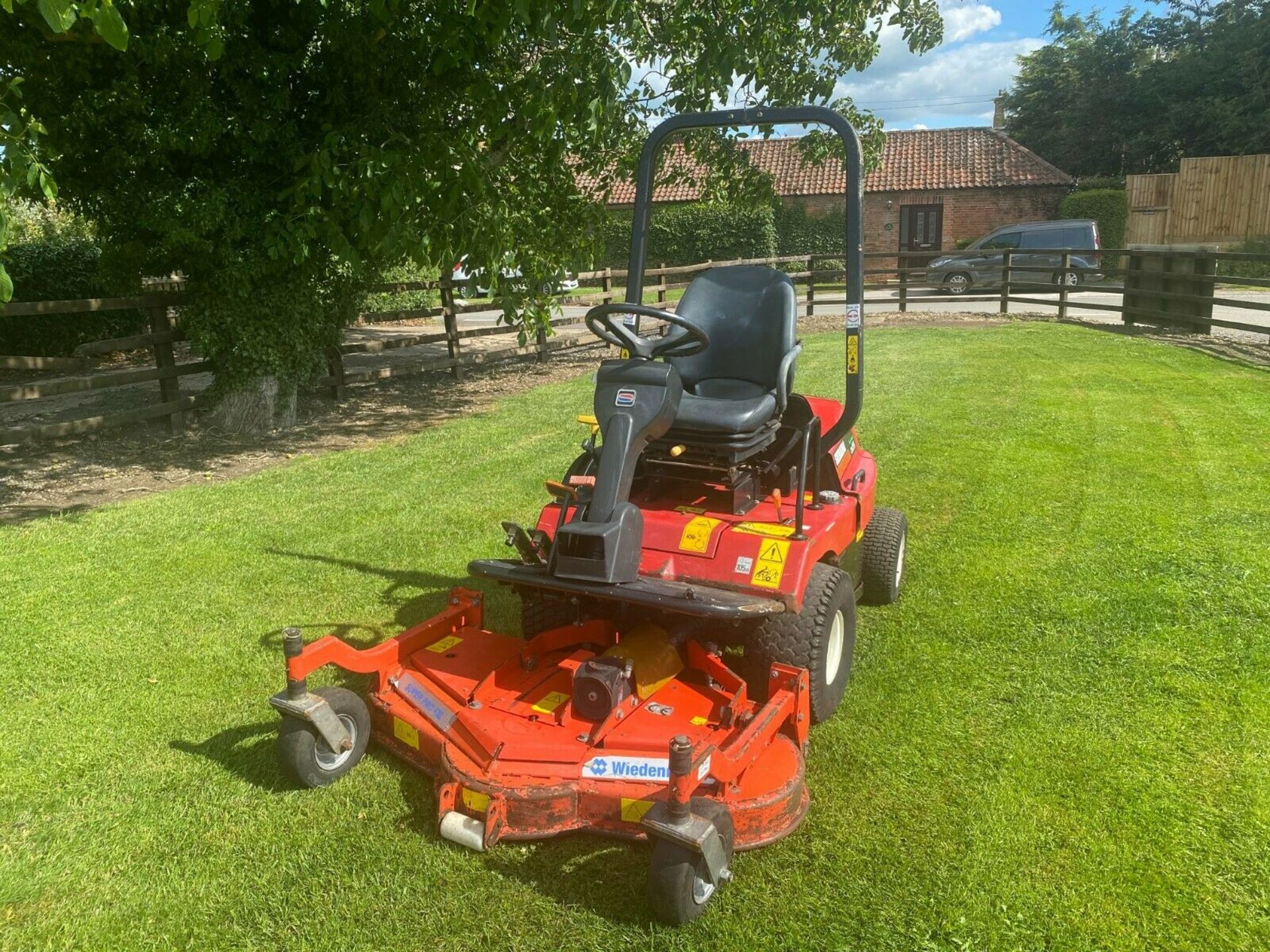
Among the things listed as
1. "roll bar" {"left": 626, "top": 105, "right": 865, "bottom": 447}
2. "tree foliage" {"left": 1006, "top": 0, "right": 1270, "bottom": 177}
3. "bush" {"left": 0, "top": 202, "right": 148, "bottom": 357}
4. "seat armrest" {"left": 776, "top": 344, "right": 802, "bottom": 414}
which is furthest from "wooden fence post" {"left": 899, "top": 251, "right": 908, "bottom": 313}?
"tree foliage" {"left": 1006, "top": 0, "right": 1270, "bottom": 177}

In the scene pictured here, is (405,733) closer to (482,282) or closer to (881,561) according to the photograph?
(881,561)

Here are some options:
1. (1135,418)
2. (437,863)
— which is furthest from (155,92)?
(1135,418)

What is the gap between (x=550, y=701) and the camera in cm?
→ 343

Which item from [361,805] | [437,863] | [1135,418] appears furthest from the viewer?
[1135,418]

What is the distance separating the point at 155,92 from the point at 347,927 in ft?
23.1

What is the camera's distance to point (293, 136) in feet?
26.0

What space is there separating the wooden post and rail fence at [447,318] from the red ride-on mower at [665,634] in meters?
2.26

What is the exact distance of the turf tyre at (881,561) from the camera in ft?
A: 15.5

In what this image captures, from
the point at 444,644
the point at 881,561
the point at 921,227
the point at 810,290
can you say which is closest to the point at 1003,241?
the point at 810,290

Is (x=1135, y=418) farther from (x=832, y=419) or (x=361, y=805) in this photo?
(x=361, y=805)

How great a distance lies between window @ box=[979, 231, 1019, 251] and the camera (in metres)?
22.8

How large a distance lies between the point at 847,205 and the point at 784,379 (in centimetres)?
73

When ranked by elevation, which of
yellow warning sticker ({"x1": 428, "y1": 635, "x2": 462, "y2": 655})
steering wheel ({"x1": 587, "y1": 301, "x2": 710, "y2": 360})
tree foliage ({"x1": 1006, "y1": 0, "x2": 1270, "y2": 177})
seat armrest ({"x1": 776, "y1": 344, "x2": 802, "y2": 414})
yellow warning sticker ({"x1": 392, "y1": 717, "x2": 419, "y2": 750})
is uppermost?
tree foliage ({"x1": 1006, "y1": 0, "x2": 1270, "y2": 177})

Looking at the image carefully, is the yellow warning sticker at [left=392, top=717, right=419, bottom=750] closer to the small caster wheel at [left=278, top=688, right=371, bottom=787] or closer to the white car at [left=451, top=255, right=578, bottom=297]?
the small caster wheel at [left=278, top=688, right=371, bottom=787]
